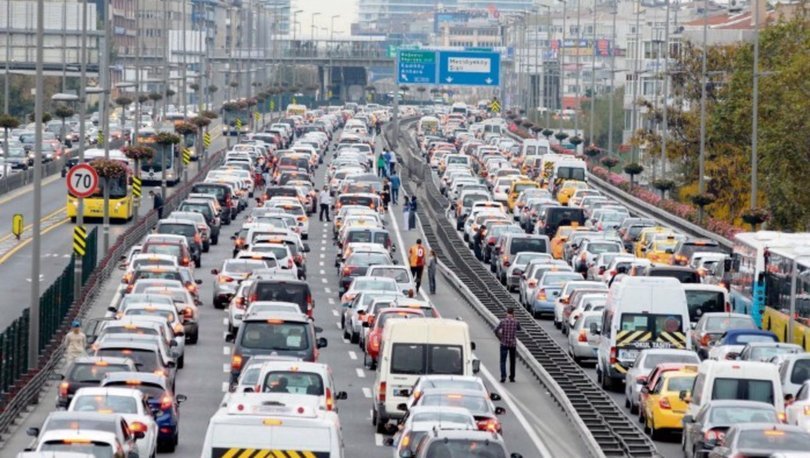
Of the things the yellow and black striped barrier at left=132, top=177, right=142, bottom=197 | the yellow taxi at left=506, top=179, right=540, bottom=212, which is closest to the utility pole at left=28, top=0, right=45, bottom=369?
the yellow and black striped barrier at left=132, top=177, right=142, bottom=197

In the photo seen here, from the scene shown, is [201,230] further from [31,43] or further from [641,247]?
[31,43]

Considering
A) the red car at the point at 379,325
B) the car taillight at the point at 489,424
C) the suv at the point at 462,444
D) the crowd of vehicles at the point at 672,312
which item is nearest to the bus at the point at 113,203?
the crowd of vehicles at the point at 672,312

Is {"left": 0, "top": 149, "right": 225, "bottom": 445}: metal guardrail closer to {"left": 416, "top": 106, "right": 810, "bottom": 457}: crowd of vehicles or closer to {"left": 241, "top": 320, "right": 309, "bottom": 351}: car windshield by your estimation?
{"left": 241, "top": 320, "right": 309, "bottom": 351}: car windshield

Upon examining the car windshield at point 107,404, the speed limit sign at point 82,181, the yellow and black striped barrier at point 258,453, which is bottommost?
the car windshield at point 107,404

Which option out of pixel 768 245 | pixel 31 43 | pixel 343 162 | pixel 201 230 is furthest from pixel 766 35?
pixel 31 43

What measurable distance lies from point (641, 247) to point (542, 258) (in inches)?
238

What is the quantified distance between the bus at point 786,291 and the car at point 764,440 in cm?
1543

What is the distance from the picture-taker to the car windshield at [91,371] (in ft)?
110

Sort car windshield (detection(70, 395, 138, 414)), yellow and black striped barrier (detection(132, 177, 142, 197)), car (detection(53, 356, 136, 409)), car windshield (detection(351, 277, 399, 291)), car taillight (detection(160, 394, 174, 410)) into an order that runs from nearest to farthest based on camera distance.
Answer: car windshield (detection(70, 395, 138, 414)), car taillight (detection(160, 394, 174, 410)), car (detection(53, 356, 136, 409)), car windshield (detection(351, 277, 399, 291)), yellow and black striped barrier (detection(132, 177, 142, 197))

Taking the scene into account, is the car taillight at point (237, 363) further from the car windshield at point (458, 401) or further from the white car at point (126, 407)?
the white car at point (126, 407)

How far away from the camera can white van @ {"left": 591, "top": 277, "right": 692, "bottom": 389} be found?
4241 cm

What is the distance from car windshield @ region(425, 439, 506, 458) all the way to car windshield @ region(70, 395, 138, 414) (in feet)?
21.0

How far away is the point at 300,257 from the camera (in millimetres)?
62125

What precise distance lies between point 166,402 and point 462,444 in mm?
8611
